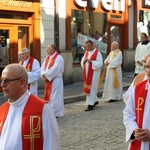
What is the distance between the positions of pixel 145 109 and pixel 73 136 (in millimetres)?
4186

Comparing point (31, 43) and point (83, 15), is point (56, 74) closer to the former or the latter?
point (31, 43)

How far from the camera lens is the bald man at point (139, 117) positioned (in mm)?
4090

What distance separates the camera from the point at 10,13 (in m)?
14.9

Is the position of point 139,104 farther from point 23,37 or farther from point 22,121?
point 23,37

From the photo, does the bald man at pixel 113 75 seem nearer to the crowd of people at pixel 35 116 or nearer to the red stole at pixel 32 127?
the crowd of people at pixel 35 116

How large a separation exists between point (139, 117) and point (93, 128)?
4.81 meters

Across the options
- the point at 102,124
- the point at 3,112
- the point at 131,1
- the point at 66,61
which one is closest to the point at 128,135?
the point at 3,112

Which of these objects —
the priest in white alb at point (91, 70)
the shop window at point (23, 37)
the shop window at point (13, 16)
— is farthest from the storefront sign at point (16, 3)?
the priest in white alb at point (91, 70)

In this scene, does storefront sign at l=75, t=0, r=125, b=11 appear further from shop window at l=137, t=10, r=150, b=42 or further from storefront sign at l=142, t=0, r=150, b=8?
storefront sign at l=142, t=0, r=150, b=8

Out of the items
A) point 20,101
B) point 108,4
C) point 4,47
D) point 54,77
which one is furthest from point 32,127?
point 108,4

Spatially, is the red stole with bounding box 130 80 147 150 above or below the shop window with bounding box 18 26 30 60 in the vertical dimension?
below

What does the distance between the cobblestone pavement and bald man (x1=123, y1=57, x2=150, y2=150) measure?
3.02m

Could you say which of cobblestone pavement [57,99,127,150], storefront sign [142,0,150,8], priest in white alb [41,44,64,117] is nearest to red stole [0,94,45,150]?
cobblestone pavement [57,99,127,150]

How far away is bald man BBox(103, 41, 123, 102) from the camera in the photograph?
13.4 meters
